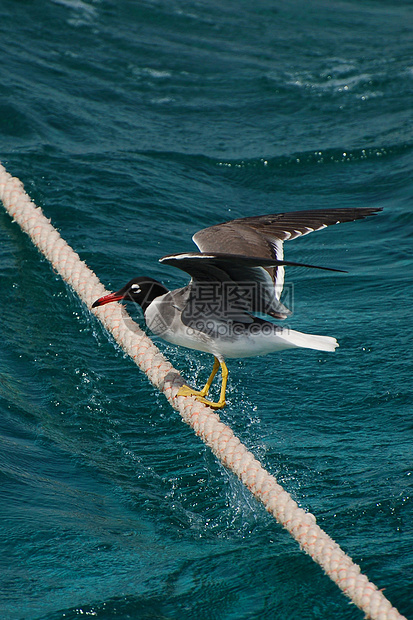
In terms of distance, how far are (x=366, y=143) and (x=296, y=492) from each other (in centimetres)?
643

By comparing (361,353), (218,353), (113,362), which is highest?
(218,353)

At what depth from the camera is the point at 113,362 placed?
21.5 ft

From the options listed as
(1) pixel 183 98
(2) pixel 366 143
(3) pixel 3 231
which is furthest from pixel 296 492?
(1) pixel 183 98

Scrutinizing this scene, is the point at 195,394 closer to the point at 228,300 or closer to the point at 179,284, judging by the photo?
the point at 228,300

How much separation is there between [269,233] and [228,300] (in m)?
0.92

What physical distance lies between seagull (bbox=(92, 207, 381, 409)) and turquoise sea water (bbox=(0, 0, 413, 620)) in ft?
2.90

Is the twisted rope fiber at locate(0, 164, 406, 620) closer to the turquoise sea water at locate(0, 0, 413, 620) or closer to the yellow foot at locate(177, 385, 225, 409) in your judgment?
the yellow foot at locate(177, 385, 225, 409)

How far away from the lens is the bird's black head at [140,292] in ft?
17.4

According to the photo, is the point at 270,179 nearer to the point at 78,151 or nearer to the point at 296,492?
the point at 78,151

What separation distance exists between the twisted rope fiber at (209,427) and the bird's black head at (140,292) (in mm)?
208

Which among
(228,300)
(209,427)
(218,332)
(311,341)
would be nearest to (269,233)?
(228,300)

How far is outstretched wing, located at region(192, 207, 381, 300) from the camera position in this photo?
5.32m

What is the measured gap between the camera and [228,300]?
4988 mm

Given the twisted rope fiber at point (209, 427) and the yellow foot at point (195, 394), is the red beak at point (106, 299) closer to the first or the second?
the twisted rope fiber at point (209, 427)
